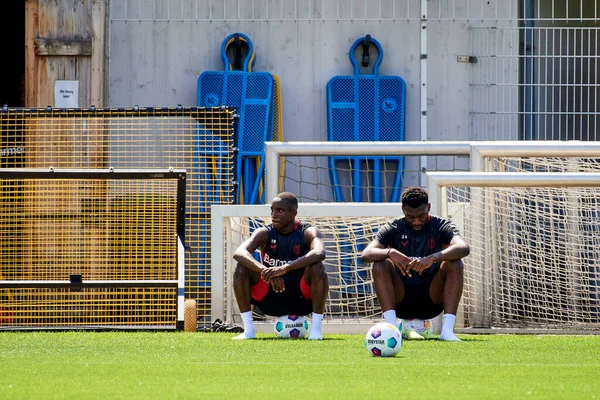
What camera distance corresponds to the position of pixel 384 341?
746 cm

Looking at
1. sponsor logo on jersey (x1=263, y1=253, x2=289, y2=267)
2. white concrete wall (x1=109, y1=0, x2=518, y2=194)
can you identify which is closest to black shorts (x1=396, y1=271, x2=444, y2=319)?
sponsor logo on jersey (x1=263, y1=253, x2=289, y2=267)

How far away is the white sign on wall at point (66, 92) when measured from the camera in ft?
42.5

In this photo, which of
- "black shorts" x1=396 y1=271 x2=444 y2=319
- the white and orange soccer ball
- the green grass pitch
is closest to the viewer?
the green grass pitch

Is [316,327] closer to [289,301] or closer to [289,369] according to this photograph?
[289,301]

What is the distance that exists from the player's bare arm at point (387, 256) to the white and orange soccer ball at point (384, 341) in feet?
4.68

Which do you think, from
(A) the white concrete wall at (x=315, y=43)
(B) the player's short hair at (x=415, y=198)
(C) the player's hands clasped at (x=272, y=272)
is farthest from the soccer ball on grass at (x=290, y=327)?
(A) the white concrete wall at (x=315, y=43)

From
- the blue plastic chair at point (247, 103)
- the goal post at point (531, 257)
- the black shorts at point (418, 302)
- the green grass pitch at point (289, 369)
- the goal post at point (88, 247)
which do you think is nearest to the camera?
the green grass pitch at point (289, 369)

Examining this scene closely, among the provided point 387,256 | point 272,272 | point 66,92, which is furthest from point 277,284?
point 66,92

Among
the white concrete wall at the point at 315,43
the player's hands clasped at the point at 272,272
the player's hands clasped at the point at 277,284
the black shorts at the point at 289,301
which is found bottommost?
the black shorts at the point at 289,301

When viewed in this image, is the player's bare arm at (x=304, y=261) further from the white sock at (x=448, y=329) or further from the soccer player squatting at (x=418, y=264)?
the white sock at (x=448, y=329)

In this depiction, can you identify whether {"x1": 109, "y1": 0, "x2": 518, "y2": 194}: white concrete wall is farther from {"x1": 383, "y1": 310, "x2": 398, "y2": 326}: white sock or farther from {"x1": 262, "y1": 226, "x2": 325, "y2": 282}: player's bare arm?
{"x1": 383, "y1": 310, "x2": 398, "y2": 326}: white sock

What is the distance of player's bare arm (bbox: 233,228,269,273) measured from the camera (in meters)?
9.24

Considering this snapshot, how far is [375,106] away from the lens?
12945 mm

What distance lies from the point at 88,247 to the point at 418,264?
4026mm
